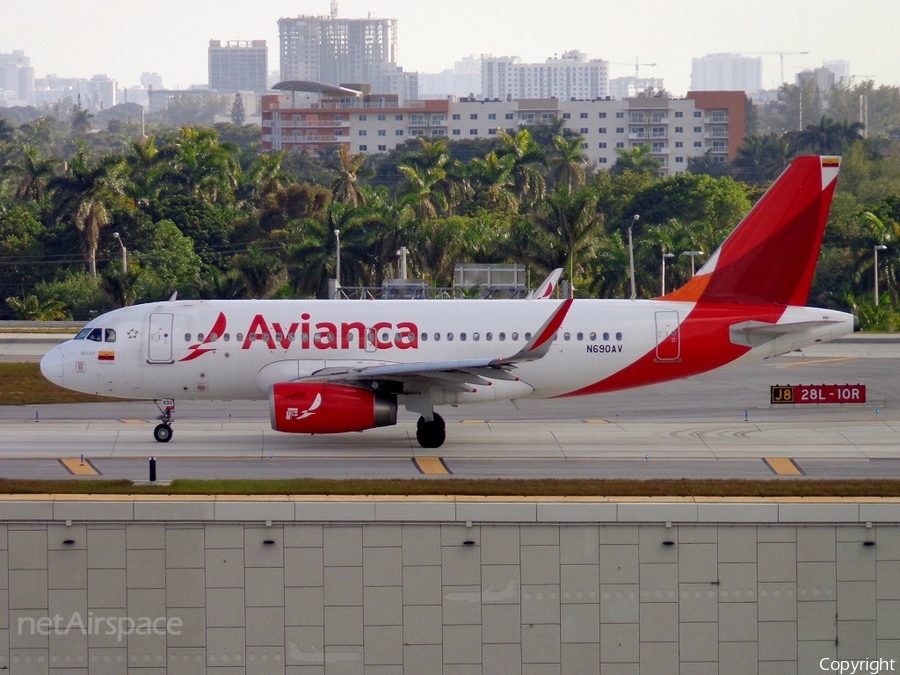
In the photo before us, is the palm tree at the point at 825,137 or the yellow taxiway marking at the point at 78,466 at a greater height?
the palm tree at the point at 825,137

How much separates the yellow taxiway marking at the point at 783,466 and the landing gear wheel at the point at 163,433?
1492 centimetres

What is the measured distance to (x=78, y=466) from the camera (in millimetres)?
28828

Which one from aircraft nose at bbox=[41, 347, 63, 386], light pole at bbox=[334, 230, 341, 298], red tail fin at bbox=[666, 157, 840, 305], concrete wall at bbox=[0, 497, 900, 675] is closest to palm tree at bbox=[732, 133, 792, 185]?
light pole at bbox=[334, 230, 341, 298]

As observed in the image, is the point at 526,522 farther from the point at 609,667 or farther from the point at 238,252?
the point at 238,252

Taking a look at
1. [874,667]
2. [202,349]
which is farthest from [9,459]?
[874,667]

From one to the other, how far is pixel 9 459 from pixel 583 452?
45.2ft

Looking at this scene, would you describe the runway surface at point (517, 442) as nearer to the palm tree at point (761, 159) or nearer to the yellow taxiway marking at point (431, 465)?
the yellow taxiway marking at point (431, 465)

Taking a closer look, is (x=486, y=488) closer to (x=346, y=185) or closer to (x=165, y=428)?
(x=165, y=428)

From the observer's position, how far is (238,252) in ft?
304

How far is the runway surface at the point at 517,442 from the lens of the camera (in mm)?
28484

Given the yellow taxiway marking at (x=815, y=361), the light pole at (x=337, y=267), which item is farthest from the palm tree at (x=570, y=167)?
the yellow taxiway marking at (x=815, y=361)

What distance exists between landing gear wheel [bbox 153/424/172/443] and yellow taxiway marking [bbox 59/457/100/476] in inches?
113

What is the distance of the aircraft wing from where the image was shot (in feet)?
96.7

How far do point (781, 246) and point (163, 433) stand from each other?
16.7 metres
